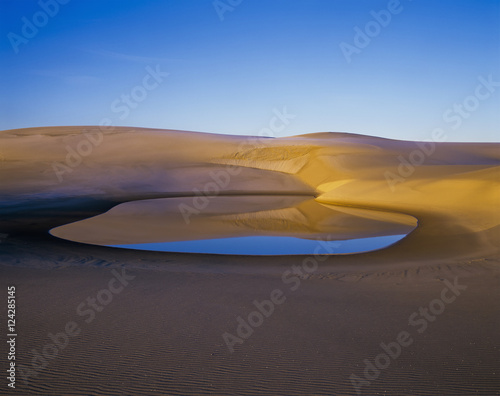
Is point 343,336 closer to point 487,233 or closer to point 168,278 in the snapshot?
point 168,278

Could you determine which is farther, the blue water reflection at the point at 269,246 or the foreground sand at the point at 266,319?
the blue water reflection at the point at 269,246

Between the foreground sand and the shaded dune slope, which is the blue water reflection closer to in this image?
the foreground sand

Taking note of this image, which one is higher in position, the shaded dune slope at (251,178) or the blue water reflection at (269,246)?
the shaded dune slope at (251,178)

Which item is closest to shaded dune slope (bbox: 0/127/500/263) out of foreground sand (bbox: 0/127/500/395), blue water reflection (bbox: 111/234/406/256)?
foreground sand (bbox: 0/127/500/395)

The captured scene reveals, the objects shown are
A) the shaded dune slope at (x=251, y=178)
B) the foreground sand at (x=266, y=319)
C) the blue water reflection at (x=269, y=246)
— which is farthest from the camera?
the shaded dune slope at (x=251, y=178)

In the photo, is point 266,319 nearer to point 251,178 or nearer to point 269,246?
point 269,246

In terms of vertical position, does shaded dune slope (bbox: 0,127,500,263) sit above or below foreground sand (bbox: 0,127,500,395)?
above

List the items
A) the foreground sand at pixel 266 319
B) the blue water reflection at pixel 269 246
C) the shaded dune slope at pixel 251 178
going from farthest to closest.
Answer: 1. the shaded dune slope at pixel 251 178
2. the blue water reflection at pixel 269 246
3. the foreground sand at pixel 266 319

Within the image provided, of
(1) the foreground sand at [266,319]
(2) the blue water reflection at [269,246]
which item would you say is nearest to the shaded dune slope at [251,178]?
(1) the foreground sand at [266,319]

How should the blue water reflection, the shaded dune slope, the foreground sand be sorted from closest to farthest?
the foreground sand < the blue water reflection < the shaded dune slope

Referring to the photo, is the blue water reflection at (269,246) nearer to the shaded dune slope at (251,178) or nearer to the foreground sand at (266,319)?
the foreground sand at (266,319)

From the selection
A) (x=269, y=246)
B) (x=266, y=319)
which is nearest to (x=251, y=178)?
(x=269, y=246)

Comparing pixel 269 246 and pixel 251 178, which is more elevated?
pixel 251 178

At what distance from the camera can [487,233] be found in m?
12.1
